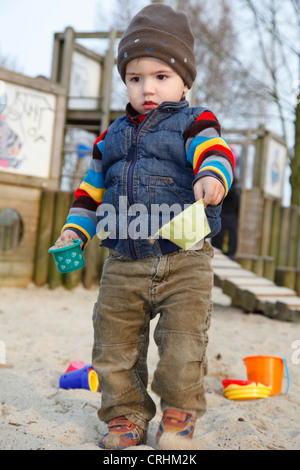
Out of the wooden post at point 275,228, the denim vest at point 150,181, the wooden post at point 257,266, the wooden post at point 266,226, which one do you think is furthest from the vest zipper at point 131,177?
the wooden post at point 275,228

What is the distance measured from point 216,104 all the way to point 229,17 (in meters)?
3.41

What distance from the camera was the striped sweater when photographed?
1805 millimetres

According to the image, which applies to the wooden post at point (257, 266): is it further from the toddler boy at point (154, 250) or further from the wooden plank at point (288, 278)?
the toddler boy at point (154, 250)

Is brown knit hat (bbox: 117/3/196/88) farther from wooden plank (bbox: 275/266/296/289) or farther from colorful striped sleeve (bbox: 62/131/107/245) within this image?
wooden plank (bbox: 275/266/296/289)

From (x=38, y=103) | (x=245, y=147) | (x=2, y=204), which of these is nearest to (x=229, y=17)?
(x=245, y=147)

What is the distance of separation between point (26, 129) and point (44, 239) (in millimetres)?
1416

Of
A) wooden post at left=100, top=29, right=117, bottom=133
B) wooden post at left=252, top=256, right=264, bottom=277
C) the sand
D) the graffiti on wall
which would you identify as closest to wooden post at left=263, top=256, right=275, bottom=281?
wooden post at left=252, top=256, right=264, bottom=277

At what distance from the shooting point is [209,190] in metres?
1.70

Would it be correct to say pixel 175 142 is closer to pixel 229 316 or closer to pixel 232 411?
pixel 232 411

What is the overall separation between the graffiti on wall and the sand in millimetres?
1905

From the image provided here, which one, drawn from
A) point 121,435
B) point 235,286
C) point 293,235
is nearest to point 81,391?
point 121,435

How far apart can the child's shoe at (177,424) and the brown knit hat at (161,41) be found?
135 cm

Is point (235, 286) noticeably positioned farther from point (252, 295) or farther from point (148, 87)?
point (148, 87)

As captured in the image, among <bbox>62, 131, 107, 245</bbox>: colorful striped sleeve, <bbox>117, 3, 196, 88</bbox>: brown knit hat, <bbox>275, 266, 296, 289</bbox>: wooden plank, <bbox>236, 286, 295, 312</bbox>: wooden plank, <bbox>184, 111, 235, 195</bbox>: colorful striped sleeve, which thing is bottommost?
<bbox>236, 286, 295, 312</bbox>: wooden plank
